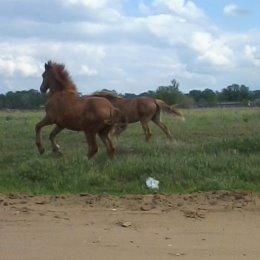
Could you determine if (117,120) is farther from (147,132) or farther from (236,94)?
(236,94)

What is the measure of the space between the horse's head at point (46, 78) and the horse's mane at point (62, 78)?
0.12m

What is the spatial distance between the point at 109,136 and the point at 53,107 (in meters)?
1.32

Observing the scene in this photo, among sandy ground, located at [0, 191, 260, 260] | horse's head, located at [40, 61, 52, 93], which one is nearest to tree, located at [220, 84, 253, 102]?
horse's head, located at [40, 61, 52, 93]

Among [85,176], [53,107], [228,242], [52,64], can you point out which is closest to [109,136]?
[53,107]

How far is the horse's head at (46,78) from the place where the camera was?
14555mm

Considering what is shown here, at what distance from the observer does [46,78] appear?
575 inches

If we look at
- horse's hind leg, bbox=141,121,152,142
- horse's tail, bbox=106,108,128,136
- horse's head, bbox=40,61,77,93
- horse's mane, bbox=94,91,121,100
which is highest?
horse's head, bbox=40,61,77,93

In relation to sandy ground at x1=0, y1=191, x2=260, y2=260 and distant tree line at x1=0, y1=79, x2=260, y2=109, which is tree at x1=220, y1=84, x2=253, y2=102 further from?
sandy ground at x1=0, y1=191, x2=260, y2=260

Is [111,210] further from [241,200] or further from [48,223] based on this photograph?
[241,200]

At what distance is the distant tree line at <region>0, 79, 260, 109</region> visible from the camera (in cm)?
5600

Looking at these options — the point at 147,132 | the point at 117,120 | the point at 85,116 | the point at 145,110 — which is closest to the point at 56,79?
the point at 85,116

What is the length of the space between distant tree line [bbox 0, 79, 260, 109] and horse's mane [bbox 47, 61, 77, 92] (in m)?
26.9

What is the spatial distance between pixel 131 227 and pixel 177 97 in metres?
49.7

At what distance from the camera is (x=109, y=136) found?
13656 mm
